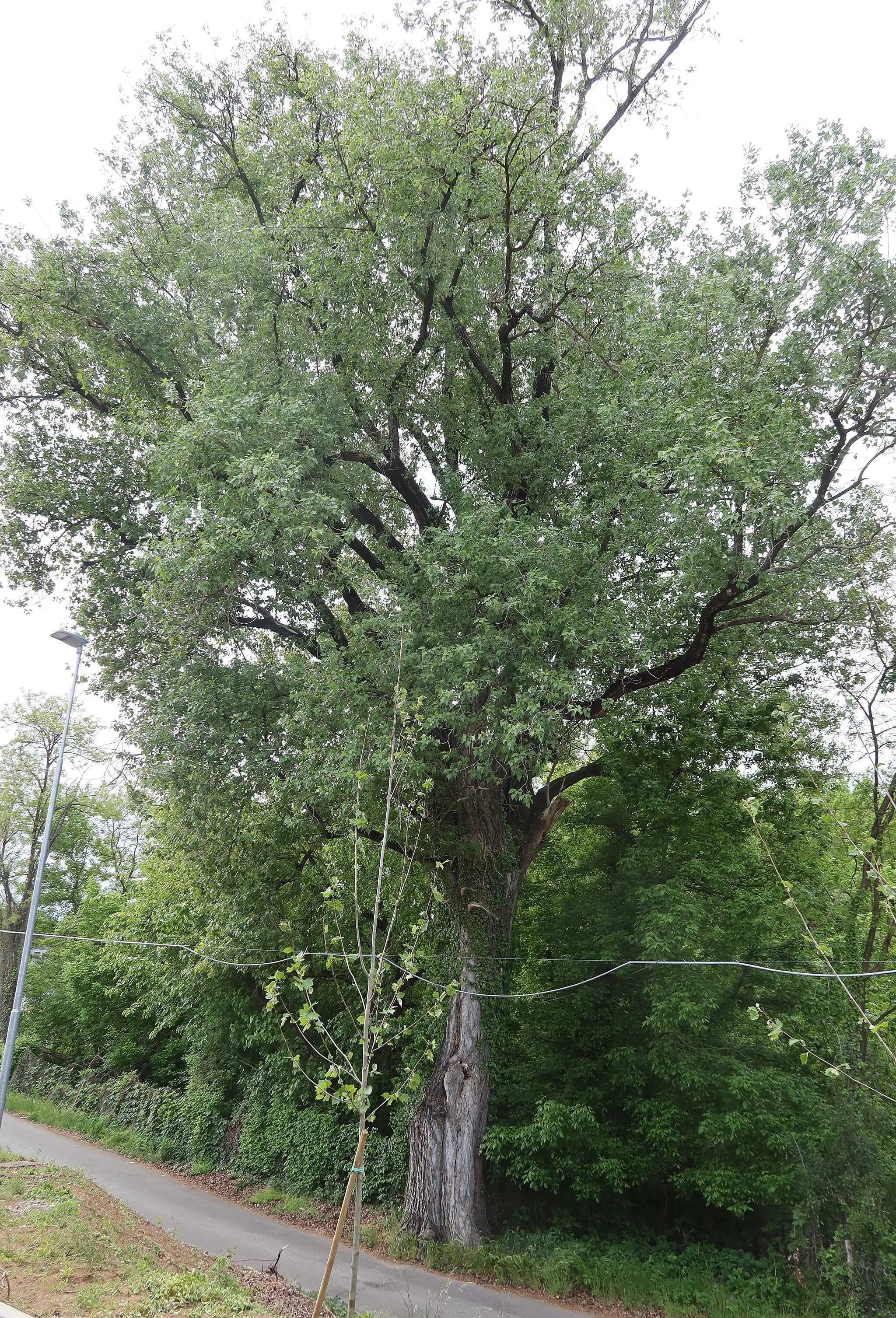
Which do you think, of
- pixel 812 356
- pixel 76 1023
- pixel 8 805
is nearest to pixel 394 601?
pixel 812 356

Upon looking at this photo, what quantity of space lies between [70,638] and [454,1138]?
8.03 metres

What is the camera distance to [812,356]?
922cm

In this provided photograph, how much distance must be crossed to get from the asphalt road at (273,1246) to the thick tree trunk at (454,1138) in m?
0.61

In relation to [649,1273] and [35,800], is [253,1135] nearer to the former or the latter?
[649,1273]

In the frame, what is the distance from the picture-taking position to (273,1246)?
10945mm

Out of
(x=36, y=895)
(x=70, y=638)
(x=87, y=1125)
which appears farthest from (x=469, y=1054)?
(x=87, y=1125)

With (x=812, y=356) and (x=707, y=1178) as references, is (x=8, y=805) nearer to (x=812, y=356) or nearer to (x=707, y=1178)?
(x=707, y=1178)

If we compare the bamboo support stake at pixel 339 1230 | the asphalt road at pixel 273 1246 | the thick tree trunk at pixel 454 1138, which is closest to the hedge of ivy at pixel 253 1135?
the asphalt road at pixel 273 1246

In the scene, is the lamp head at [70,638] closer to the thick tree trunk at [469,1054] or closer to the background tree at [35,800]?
the thick tree trunk at [469,1054]

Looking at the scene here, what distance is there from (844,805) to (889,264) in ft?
22.1

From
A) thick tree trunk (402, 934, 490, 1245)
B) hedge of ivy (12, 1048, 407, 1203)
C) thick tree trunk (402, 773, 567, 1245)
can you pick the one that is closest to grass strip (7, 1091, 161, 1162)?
hedge of ivy (12, 1048, 407, 1203)

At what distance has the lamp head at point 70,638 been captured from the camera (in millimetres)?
10648

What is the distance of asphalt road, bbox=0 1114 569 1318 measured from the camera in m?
8.91

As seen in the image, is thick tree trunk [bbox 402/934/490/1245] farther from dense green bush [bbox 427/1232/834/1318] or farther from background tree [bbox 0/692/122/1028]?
background tree [bbox 0/692/122/1028]
